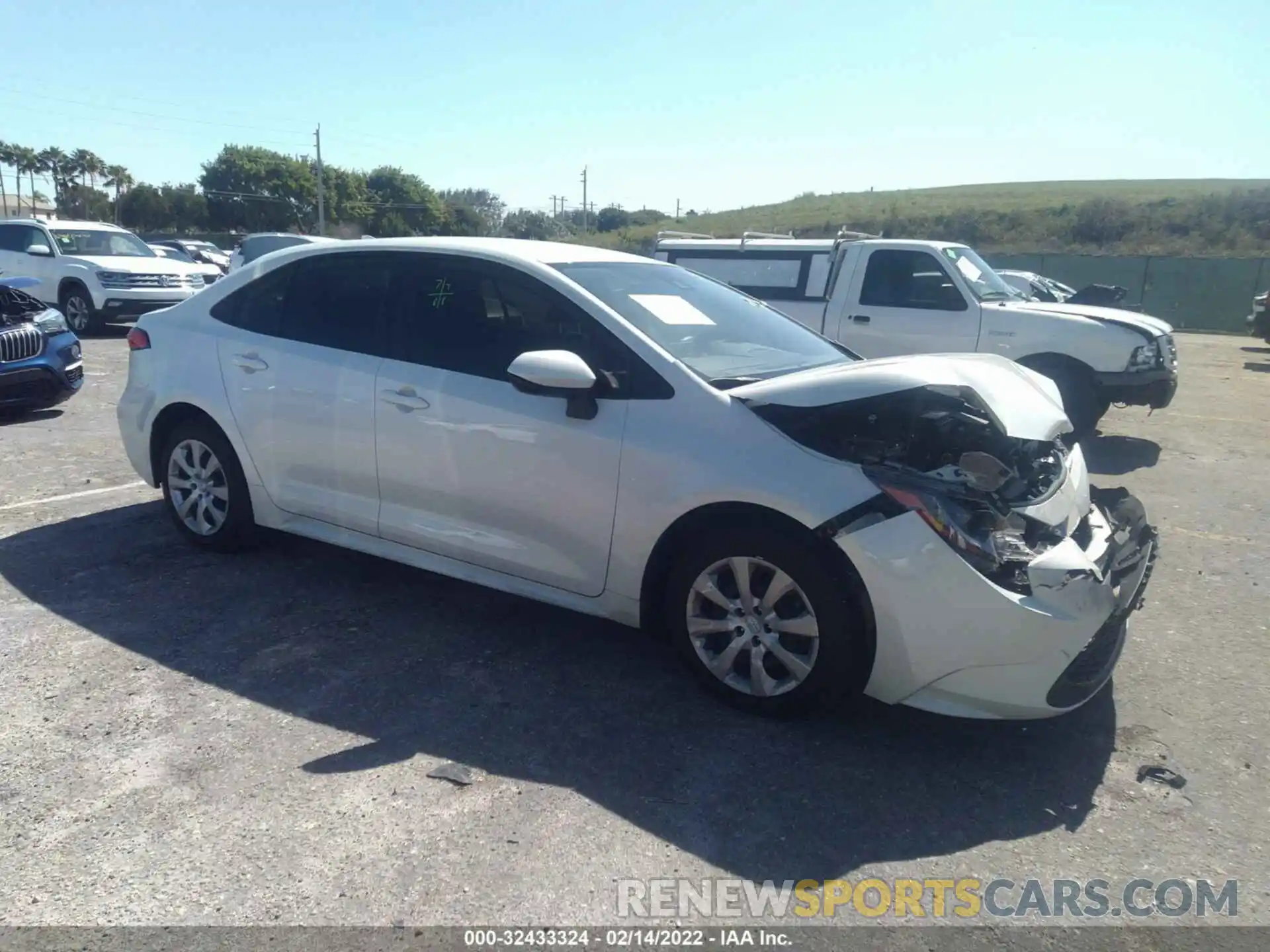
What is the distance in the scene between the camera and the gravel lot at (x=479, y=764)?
2.83 m

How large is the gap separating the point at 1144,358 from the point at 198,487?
328 inches

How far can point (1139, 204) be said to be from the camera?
5700 centimetres

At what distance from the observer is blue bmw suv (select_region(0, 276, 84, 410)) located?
859 cm

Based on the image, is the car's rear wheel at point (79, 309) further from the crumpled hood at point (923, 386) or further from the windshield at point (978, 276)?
the crumpled hood at point (923, 386)

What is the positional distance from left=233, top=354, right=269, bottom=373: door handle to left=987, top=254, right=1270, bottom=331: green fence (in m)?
32.4

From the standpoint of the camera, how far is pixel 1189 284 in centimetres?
3127

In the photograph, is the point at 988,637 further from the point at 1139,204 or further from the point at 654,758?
the point at 1139,204

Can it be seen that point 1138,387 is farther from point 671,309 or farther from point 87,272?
point 87,272

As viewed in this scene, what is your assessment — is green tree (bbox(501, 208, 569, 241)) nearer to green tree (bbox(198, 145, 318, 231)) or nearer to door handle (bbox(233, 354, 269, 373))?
green tree (bbox(198, 145, 318, 231))

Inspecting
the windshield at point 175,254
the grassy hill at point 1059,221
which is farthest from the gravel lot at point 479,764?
the grassy hill at point 1059,221

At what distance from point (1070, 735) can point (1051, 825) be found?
665 millimetres

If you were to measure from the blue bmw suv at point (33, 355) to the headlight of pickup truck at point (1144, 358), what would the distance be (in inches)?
390

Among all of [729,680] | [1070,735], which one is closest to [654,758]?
[729,680]

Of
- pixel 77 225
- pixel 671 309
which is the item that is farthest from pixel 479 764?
pixel 77 225
